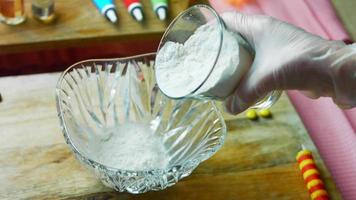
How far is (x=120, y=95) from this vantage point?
0.81 meters

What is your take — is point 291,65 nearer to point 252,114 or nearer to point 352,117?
point 252,114

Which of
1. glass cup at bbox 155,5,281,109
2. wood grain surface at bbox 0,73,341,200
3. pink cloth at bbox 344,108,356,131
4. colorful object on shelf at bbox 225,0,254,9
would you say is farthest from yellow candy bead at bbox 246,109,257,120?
colorful object on shelf at bbox 225,0,254,9

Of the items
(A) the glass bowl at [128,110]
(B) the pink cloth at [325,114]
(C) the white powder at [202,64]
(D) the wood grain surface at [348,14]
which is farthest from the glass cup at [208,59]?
(D) the wood grain surface at [348,14]

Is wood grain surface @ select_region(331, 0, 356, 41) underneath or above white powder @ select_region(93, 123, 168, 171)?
above

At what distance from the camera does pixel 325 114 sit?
1016 mm

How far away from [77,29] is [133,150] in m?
0.34

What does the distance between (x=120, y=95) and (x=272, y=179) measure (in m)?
0.26

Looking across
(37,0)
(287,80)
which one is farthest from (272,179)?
(37,0)

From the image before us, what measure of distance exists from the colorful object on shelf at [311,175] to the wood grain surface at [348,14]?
1.24 feet

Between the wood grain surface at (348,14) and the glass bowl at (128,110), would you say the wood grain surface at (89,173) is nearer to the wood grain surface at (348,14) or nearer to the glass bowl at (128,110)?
the glass bowl at (128,110)

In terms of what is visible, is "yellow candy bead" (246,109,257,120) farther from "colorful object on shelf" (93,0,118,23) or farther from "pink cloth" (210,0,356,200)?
"colorful object on shelf" (93,0,118,23)

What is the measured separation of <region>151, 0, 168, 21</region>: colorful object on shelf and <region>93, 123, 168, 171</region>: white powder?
0.28 meters

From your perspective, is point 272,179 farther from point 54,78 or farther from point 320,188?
point 54,78

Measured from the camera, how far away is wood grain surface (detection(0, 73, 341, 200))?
28.3 inches
